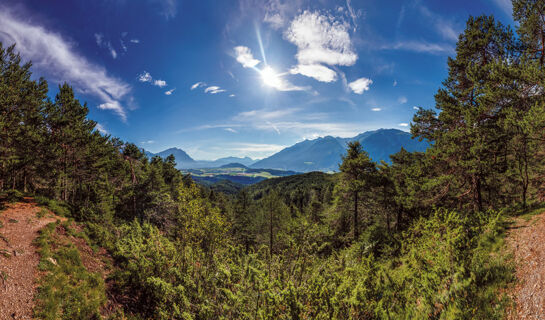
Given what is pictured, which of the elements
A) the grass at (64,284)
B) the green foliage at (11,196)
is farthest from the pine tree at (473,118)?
the green foliage at (11,196)

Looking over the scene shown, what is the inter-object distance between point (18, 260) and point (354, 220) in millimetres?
22381

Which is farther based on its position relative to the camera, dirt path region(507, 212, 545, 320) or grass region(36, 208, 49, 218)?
grass region(36, 208, 49, 218)

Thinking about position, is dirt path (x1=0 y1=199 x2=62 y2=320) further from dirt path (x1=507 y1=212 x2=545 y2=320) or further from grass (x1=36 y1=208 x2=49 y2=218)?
dirt path (x1=507 y1=212 x2=545 y2=320)

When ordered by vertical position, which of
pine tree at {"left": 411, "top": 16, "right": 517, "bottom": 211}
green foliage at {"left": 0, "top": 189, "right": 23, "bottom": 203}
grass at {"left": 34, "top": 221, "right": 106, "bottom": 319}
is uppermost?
pine tree at {"left": 411, "top": 16, "right": 517, "bottom": 211}

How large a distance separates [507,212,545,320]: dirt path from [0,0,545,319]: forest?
364 millimetres

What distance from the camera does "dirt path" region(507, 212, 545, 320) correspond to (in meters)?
5.27

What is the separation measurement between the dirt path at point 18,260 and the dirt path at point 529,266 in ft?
52.8

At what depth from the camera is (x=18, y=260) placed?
30.9ft

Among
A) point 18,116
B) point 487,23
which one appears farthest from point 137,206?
point 487,23

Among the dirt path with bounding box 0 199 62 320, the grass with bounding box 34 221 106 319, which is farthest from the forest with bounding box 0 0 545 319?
the dirt path with bounding box 0 199 62 320

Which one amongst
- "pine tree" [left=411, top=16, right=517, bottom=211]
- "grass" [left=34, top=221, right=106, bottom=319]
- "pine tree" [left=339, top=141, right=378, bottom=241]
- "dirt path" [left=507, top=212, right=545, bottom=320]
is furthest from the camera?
"pine tree" [left=339, top=141, right=378, bottom=241]

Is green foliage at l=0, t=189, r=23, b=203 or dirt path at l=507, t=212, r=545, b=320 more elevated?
green foliage at l=0, t=189, r=23, b=203

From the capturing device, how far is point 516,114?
33.4 ft

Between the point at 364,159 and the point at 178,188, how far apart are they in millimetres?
15315
